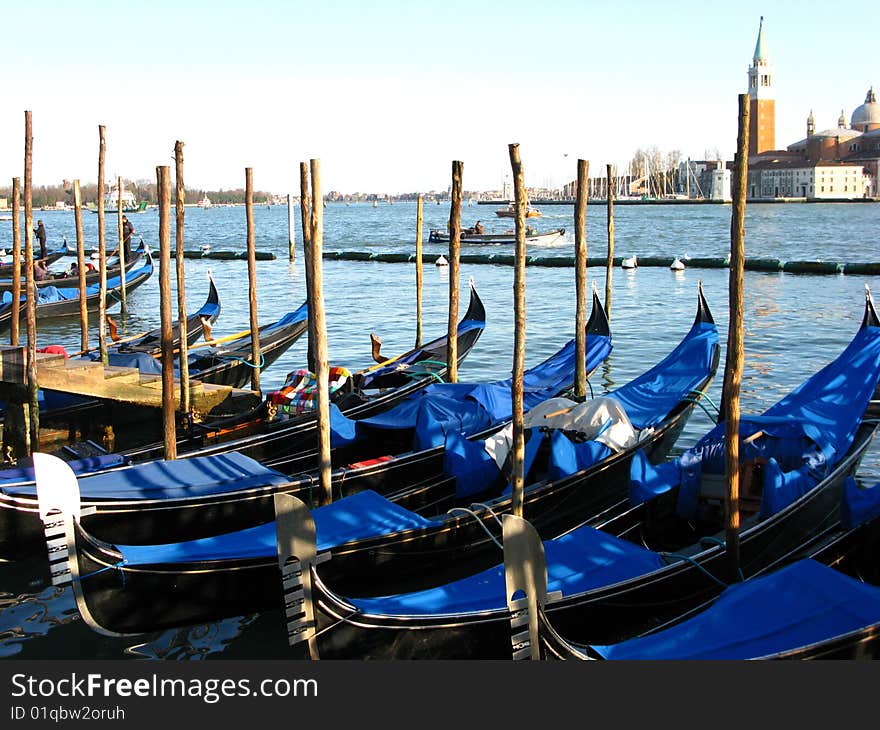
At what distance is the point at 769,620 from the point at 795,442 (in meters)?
2.16

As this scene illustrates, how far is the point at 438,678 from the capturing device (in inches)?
144

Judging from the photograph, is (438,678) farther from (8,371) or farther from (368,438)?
(8,371)

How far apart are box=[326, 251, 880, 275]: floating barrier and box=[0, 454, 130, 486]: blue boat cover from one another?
17502mm

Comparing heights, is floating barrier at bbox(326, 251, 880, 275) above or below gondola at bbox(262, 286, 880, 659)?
above

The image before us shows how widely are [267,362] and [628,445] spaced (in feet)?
17.7

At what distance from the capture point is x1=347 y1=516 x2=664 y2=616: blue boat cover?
389 centimetres

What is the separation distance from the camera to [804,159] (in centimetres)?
8056

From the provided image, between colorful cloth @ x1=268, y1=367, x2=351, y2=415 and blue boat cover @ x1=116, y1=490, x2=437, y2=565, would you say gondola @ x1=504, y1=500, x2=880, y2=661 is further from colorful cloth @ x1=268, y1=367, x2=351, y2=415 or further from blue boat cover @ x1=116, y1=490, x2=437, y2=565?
colorful cloth @ x1=268, y1=367, x2=351, y2=415

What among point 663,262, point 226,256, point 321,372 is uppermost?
point 226,256

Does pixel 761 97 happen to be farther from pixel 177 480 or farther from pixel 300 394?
pixel 177 480

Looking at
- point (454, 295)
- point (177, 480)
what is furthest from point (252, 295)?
point (177, 480)

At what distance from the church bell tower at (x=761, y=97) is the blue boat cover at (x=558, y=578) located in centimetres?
8264

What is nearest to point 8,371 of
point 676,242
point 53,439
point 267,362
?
point 53,439

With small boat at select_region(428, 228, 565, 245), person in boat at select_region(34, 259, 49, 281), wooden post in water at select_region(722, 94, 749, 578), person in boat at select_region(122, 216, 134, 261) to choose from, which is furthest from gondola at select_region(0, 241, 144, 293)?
small boat at select_region(428, 228, 565, 245)
